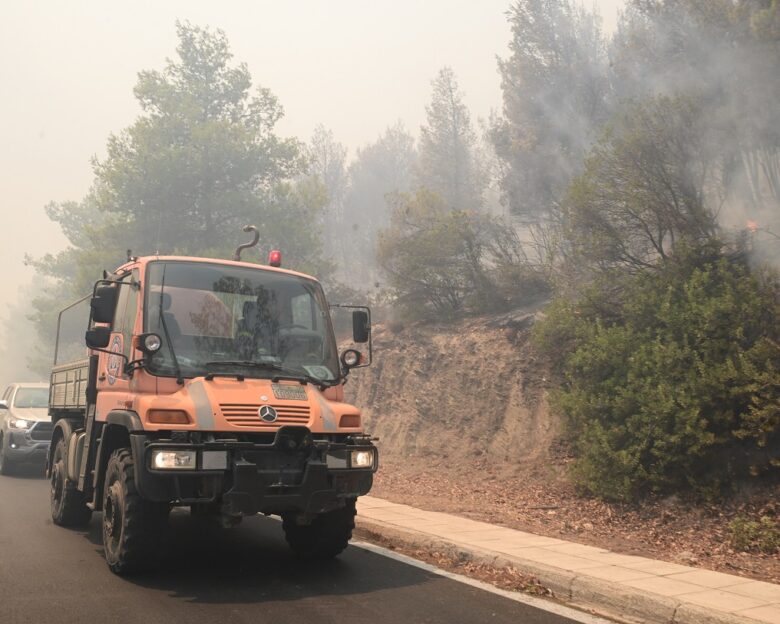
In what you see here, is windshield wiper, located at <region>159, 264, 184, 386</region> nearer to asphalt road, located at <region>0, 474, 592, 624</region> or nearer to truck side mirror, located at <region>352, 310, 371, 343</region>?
asphalt road, located at <region>0, 474, 592, 624</region>

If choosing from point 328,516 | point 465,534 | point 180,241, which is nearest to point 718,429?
point 465,534

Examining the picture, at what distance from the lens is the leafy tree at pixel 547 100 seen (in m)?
29.5

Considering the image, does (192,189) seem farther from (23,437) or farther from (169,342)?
(169,342)

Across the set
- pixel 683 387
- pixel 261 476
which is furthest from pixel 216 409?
pixel 683 387

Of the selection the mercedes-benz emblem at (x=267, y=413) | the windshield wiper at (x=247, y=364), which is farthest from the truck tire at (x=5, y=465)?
the mercedes-benz emblem at (x=267, y=413)

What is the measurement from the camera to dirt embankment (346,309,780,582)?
31.0 ft

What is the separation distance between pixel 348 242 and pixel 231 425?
180 feet

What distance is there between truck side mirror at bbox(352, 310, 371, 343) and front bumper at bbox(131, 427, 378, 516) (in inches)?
64.7

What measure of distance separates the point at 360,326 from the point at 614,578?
3.43 m

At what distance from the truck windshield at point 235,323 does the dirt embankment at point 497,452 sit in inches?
152

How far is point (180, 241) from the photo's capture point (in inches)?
1187

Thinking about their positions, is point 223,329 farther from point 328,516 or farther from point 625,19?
point 625,19

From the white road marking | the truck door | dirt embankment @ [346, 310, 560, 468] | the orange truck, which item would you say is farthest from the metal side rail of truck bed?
dirt embankment @ [346, 310, 560, 468]

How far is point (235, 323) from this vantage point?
6703 mm
